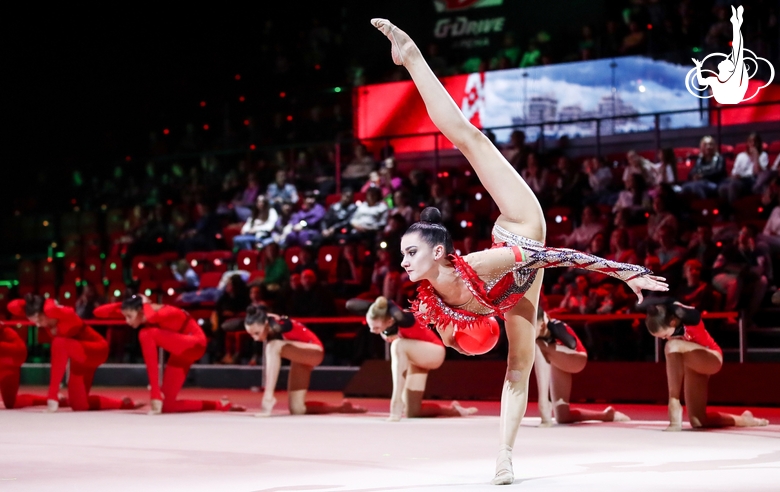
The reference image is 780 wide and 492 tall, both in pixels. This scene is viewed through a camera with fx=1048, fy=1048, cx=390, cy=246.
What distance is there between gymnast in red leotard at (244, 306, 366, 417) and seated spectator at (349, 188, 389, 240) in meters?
4.37

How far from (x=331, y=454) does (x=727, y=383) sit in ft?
15.7

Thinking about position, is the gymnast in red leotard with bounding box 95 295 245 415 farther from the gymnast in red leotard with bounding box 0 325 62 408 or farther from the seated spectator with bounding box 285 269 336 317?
the seated spectator with bounding box 285 269 336 317

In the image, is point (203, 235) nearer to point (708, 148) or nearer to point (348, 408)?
point (348, 408)

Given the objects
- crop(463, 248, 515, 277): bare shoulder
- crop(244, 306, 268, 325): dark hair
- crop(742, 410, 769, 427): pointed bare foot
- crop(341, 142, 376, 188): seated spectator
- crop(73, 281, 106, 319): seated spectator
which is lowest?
crop(742, 410, 769, 427): pointed bare foot

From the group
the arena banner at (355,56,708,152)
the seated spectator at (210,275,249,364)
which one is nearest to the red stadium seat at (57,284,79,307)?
the seated spectator at (210,275,249,364)

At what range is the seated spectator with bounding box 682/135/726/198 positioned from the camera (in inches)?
455

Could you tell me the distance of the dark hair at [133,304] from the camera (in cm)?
855

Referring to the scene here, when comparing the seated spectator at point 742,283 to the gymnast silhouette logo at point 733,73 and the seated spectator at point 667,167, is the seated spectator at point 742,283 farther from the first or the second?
the gymnast silhouette logo at point 733,73

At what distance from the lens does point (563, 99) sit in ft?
45.0

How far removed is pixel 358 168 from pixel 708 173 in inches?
195

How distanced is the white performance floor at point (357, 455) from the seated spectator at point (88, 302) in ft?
16.1

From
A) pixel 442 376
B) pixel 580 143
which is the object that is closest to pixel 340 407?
pixel 442 376

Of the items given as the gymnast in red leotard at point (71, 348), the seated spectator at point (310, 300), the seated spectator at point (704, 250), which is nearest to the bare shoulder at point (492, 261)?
the gymnast in red leotard at point (71, 348)

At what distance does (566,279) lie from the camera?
10750 millimetres
